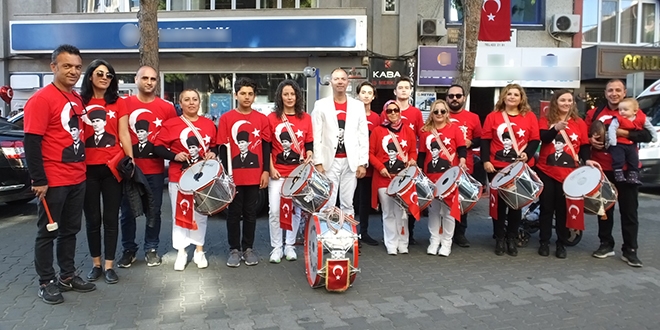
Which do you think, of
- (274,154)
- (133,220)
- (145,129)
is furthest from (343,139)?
(133,220)

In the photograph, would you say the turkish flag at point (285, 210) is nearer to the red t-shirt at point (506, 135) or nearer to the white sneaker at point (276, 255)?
the white sneaker at point (276, 255)

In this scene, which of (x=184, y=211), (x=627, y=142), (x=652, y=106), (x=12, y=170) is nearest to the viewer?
(x=184, y=211)

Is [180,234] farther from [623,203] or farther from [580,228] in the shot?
[623,203]

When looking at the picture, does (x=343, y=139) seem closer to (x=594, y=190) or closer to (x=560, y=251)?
(x=594, y=190)

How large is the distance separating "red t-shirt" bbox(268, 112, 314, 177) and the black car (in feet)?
14.9

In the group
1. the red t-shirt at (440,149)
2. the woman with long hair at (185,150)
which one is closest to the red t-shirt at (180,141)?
the woman with long hair at (185,150)

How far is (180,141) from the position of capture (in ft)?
16.6

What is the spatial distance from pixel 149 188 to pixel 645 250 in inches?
233

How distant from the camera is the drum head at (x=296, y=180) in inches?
193

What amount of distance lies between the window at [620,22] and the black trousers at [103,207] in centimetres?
1720

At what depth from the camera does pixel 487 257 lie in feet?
18.8

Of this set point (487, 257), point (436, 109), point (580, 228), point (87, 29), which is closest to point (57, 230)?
point (436, 109)

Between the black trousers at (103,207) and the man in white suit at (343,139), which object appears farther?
the man in white suit at (343,139)

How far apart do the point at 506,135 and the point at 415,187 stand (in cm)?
127
